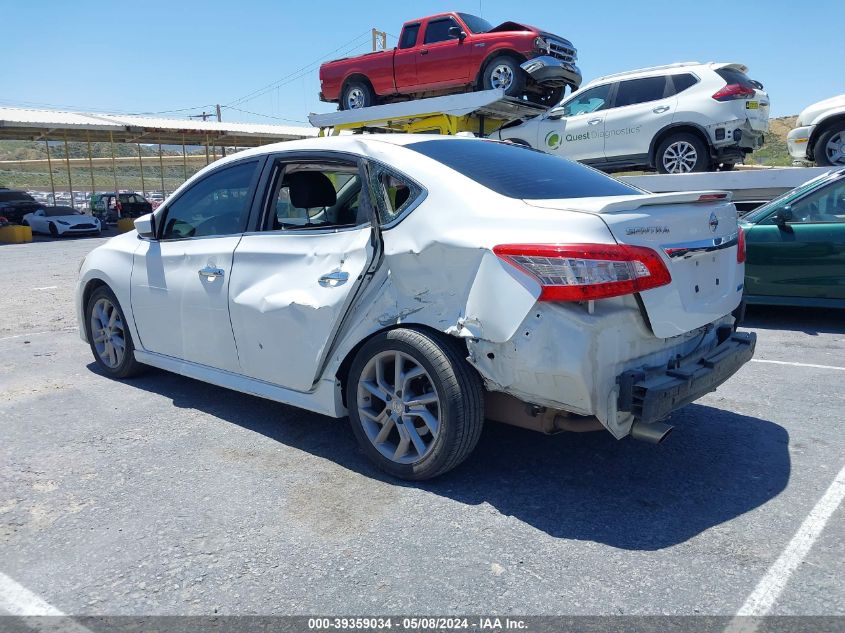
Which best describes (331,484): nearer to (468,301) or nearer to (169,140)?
(468,301)

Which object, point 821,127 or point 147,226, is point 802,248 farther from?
point 147,226

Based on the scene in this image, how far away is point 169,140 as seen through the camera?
1332 inches

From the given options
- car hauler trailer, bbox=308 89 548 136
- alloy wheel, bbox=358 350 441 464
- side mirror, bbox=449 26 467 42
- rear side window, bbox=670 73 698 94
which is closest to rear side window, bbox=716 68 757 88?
rear side window, bbox=670 73 698 94

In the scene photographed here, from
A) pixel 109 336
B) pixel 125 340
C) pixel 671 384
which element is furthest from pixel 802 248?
pixel 109 336

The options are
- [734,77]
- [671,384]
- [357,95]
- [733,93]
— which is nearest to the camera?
[671,384]

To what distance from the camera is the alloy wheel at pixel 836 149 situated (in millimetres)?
9508

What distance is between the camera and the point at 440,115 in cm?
1040

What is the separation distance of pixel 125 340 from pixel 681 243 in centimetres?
398

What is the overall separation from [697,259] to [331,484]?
2.11 metres

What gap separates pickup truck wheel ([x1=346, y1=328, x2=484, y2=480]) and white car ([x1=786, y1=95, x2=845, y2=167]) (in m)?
8.60

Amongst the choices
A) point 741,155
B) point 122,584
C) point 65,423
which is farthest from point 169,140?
point 122,584

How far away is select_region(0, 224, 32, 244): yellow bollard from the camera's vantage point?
78.4 ft

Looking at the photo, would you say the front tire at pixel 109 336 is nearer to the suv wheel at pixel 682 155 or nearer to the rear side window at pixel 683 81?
the suv wheel at pixel 682 155

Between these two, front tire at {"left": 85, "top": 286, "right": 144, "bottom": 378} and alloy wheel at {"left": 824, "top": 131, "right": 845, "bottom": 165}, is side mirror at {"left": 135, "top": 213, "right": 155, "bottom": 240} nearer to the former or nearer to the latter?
front tire at {"left": 85, "top": 286, "right": 144, "bottom": 378}
